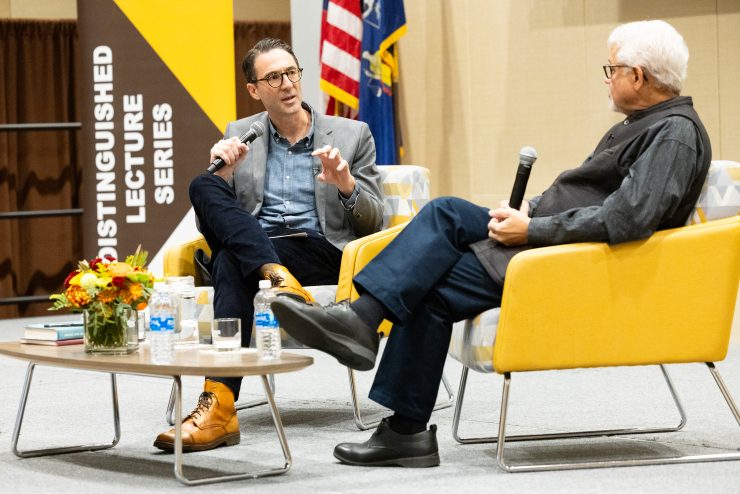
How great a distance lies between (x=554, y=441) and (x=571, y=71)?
270cm

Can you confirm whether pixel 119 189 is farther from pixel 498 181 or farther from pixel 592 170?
pixel 592 170

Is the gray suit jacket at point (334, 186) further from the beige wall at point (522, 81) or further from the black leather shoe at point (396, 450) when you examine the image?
the beige wall at point (522, 81)

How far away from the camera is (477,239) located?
288cm

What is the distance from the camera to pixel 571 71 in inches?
212

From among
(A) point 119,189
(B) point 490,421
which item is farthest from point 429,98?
(B) point 490,421

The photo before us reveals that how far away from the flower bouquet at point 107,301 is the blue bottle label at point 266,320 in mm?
344

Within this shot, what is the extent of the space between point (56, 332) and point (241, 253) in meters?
0.54

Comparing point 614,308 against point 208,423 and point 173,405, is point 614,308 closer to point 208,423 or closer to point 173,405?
point 208,423

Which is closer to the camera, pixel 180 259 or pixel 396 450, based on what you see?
pixel 396 450

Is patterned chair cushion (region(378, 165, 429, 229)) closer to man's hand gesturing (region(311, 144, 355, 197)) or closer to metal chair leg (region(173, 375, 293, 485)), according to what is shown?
man's hand gesturing (region(311, 144, 355, 197))

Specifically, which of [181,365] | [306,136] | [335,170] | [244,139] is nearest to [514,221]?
[335,170]

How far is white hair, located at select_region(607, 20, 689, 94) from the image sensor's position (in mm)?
2840

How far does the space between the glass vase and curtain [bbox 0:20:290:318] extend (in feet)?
16.7

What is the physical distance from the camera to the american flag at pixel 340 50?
18.3ft
